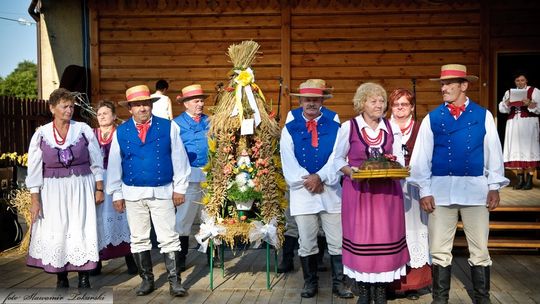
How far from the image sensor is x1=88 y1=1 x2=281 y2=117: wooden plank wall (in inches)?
431

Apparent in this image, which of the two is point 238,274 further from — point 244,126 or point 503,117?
point 503,117

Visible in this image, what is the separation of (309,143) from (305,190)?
388 millimetres

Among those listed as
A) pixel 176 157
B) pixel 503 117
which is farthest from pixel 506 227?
pixel 503 117

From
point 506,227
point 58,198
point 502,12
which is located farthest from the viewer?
point 502,12

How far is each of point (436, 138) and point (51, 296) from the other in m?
3.01

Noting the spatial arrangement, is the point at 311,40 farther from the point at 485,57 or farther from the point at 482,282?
the point at 482,282

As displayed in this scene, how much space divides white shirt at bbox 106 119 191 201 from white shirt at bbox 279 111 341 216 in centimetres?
86

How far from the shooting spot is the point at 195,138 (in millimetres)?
6809

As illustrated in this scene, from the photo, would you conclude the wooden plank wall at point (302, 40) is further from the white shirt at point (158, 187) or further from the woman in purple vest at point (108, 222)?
the white shirt at point (158, 187)

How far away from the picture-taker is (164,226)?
221 inches

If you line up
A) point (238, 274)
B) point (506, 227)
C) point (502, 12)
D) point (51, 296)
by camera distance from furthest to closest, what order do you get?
point (502, 12)
point (506, 227)
point (238, 274)
point (51, 296)

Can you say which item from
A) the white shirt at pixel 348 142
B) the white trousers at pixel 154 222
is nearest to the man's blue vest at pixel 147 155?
the white trousers at pixel 154 222

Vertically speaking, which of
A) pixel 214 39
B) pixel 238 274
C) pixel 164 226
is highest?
pixel 214 39

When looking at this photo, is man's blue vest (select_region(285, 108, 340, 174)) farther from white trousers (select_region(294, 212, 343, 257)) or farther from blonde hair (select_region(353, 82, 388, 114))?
blonde hair (select_region(353, 82, 388, 114))
